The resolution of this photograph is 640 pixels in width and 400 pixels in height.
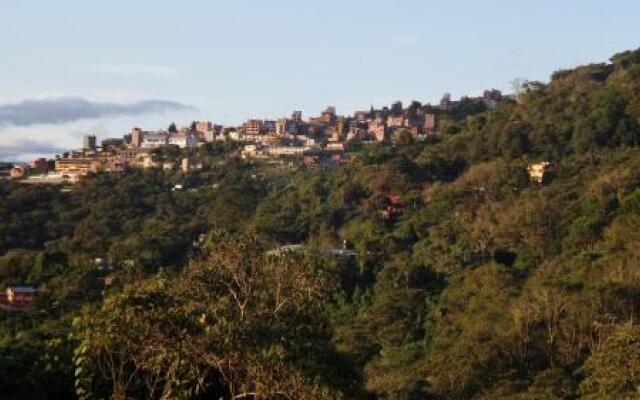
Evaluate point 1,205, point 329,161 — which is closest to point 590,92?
point 329,161

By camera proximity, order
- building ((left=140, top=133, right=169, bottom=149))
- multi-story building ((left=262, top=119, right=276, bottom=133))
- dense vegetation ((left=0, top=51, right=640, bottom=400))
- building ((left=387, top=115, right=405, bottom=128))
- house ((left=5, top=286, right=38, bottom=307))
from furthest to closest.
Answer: multi-story building ((left=262, top=119, right=276, bottom=133)), building ((left=140, top=133, right=169, bottom=149)), building ((left=387, top=115, right=405, bottom=128)), house ((left=5, top=286, right=38, bottom=307)), dense vegetation ((left=0, top=51, right=640, bottom=400))

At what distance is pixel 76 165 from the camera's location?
9188 centimetres

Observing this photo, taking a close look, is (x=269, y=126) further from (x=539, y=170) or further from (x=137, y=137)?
(x=539, y=170)

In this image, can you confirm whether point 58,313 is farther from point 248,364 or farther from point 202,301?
point 248,364

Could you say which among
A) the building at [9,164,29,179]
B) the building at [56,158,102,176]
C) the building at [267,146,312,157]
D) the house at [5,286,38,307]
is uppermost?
the building at [267,146,312,157]

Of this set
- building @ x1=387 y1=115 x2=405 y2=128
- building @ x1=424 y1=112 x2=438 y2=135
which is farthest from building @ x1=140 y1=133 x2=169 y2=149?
building @ x1=424 y1=112 x2=438 y2=135

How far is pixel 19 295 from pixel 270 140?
201 ft

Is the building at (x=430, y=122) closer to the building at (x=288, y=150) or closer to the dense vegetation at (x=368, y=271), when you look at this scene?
the building at (x=288, y=150)

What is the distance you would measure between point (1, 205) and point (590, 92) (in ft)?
106

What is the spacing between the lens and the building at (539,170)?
168 feet

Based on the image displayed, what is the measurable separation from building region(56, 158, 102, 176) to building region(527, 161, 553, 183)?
44.6 metres

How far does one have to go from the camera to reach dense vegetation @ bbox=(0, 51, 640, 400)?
1350 cm

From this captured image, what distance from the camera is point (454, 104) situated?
103 m

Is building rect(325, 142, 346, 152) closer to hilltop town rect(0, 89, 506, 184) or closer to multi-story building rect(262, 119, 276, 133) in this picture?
hilltop town rect(0, 89, 506, 184)
